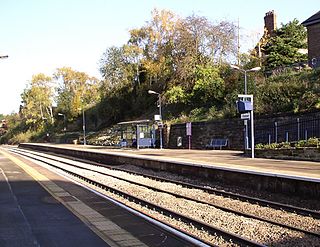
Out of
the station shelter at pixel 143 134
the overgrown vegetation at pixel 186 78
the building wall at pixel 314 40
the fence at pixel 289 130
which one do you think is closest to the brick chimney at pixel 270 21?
the overgrown vegetation at pixel 186 78

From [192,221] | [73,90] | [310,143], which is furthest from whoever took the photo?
[73,90]

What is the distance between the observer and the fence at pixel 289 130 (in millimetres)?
27444

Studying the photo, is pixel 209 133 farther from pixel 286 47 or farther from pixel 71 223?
pixel 71 223

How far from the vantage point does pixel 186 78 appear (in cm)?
5550

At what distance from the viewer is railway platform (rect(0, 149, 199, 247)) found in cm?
801

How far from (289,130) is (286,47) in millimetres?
22691

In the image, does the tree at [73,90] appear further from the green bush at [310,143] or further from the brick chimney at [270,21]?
the green bush at [310,143]

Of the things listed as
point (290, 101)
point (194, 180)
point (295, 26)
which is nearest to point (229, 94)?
point (290, 101)

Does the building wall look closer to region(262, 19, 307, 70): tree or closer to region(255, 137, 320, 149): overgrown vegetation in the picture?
region(262, 19, 307, 70): tree

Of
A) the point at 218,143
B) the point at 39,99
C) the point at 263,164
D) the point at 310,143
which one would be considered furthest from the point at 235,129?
the point at 39,99

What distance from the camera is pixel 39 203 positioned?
12609 millimetres

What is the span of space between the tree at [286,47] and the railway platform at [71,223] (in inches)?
1510

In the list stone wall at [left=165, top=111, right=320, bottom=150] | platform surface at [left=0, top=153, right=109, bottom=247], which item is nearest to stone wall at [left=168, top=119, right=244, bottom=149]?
stone wall at [left=165, top=111, right=320, bottom=150]

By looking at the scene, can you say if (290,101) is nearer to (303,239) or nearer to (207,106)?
(207,106)
